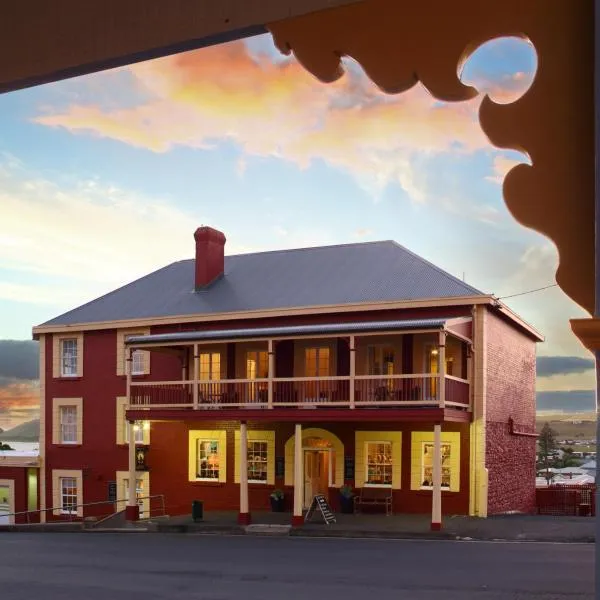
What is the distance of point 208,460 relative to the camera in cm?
2788

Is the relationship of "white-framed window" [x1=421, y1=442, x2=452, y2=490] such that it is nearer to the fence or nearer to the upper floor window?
the upper floor window

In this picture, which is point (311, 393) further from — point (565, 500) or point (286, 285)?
point (565, 500)

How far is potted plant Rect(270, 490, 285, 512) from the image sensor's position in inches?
1009

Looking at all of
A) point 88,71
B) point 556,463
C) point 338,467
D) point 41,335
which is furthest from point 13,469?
point 556,463

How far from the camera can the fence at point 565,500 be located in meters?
27.0

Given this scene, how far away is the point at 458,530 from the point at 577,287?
66.3 ft

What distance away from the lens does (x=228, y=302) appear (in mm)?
28234

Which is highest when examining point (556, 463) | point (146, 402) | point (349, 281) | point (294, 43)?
point (349, 281)

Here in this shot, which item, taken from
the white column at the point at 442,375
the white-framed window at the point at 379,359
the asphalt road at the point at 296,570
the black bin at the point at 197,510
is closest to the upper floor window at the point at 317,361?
the white-framed window at the point at 379,359

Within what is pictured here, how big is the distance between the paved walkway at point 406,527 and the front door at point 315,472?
46.4 inches

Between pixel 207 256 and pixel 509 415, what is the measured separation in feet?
38.0

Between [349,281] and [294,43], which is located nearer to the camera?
[294,43]

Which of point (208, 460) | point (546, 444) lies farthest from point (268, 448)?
point (546, 444)

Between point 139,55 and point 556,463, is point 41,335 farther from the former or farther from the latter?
point 556,463
